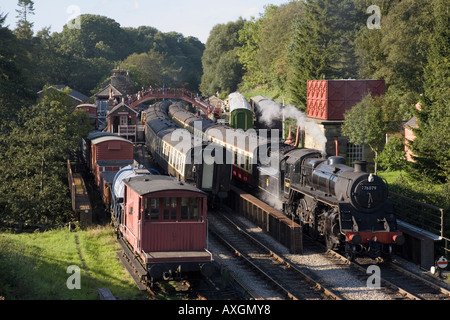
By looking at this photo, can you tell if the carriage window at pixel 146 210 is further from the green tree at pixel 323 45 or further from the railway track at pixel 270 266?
the green tree at pixel 323 45

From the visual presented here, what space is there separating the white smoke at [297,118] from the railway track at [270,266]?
26.3 feet

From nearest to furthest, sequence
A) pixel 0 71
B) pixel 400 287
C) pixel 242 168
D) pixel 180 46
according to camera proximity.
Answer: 1. pixel 400 287
2. pixel 242 168
3. pixel 0 71
4. pixel 180 46

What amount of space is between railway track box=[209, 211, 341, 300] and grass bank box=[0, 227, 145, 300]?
4.16 metres

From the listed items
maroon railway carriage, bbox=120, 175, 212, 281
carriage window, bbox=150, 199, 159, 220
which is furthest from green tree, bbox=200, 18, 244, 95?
carriage window, bbox=150, 199, 159, 220

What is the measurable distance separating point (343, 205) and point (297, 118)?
84.8 ft

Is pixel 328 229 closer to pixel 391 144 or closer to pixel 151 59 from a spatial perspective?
pixel 391 144

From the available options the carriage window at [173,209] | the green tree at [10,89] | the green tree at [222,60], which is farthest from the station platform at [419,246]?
the green tree at [222,60]

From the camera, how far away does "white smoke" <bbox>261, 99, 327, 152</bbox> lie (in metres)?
36.6

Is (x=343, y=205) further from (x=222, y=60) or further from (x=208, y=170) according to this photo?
(x=222, y=60)

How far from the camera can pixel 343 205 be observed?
61.7 feet

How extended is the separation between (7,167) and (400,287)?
20.0m

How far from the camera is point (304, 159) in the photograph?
73.8ft

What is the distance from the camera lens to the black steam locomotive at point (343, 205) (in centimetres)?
1847

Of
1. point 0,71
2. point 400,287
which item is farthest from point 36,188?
point 400,287
